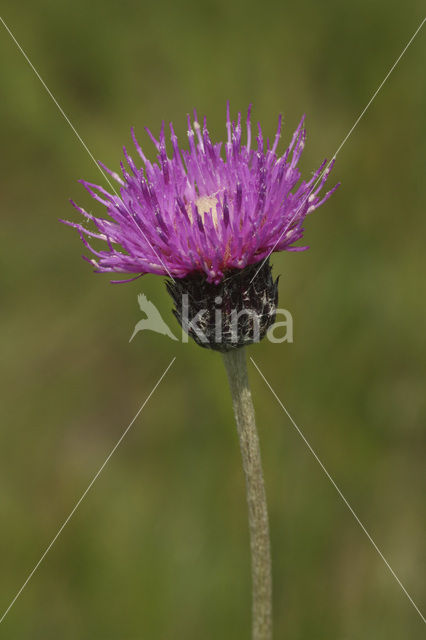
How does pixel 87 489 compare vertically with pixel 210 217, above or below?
below

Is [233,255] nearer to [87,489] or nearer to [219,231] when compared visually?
[219,231]

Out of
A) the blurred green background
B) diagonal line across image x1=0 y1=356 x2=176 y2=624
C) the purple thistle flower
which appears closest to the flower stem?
the purple thistle flower

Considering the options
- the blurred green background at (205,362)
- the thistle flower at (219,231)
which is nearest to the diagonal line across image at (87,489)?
the blurred green background at (205,362)

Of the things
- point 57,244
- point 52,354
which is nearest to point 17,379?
point 52,354

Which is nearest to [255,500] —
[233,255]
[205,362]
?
[233,255]

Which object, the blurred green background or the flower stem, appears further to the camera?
the blurred green background

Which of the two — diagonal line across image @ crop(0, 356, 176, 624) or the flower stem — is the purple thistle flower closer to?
the flower stem
